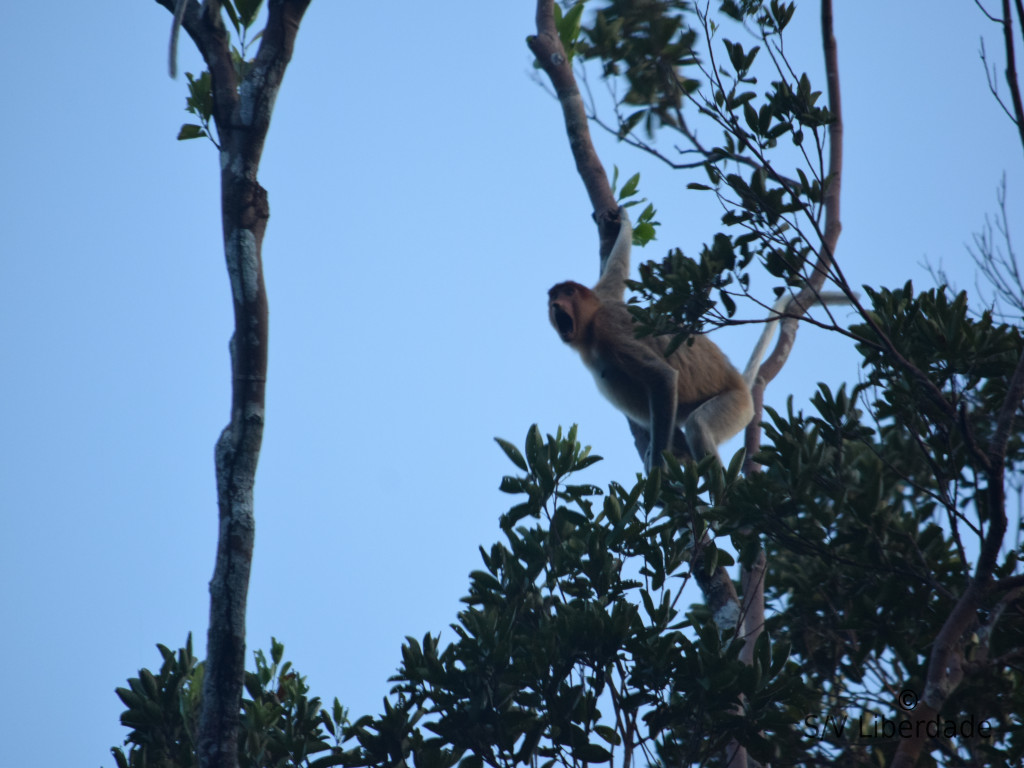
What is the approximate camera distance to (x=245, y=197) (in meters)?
3.82

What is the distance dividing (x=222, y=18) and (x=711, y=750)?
3626 millimetres

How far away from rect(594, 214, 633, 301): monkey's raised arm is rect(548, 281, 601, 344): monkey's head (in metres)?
0.11

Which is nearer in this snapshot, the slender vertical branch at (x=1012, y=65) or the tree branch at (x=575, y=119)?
the slender vertical branch at (x=1012, y=65)

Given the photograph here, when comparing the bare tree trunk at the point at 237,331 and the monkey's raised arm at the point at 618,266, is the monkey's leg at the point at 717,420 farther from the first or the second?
the bare tree trunk at the point at 237,331

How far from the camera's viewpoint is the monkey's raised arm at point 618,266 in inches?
265

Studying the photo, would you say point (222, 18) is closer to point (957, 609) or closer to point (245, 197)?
point (245, 197)

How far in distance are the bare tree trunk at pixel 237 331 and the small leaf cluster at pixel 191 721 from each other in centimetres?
58

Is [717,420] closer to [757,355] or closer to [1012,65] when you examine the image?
[757,355]

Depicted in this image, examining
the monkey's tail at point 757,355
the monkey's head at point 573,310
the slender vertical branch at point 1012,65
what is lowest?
the slender vertical branch at point 1012,65

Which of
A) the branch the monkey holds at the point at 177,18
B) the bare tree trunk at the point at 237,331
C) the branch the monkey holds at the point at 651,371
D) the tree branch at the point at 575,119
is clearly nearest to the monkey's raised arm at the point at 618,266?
the branch the monkey holds at the point at 651,371

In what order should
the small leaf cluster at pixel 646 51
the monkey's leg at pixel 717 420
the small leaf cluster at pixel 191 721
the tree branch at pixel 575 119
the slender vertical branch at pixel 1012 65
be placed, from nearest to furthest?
the slender vertical branch at pixel 1012 65 < the small leaf cluster at pixel 191 721 < the small leaf cluster at pixel 646 51 < the tree branch at pixel 575 119 < the monkey's leg at pixel 717 420

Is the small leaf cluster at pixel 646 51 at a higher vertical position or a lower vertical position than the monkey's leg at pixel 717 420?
higher

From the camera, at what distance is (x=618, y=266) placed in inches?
274

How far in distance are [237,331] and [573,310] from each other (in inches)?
155
